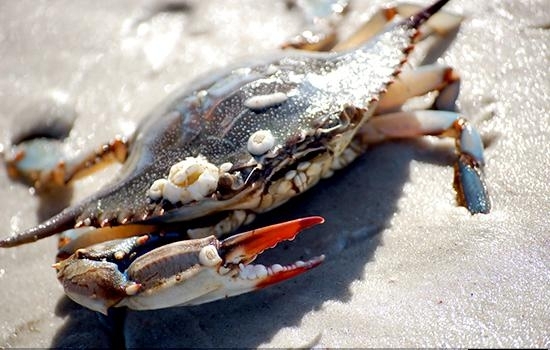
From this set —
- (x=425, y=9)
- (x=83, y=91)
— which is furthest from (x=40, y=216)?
(x=425, y=9)

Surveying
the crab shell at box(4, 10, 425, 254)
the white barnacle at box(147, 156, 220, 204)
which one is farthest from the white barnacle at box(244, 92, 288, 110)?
the white barnacle at box(147, 156, 220, 204)

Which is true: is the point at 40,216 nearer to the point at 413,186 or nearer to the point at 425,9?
the point at 413,186

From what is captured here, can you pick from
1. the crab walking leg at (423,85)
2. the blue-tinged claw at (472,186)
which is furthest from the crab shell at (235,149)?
the blue-tinged claw at (472,186)

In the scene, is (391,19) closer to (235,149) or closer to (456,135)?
(456,135)

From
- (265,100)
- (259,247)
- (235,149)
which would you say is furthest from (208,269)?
(265,100)

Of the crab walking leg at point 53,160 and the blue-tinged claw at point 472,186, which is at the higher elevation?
the blue-tinged claw at point 472,186

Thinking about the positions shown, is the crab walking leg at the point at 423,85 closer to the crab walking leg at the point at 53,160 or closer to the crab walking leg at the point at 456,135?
the crab walking leg at the point at 456,135

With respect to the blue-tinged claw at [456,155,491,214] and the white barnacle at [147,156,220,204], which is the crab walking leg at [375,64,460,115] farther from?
the white barnacle at [147,156,220,204]
